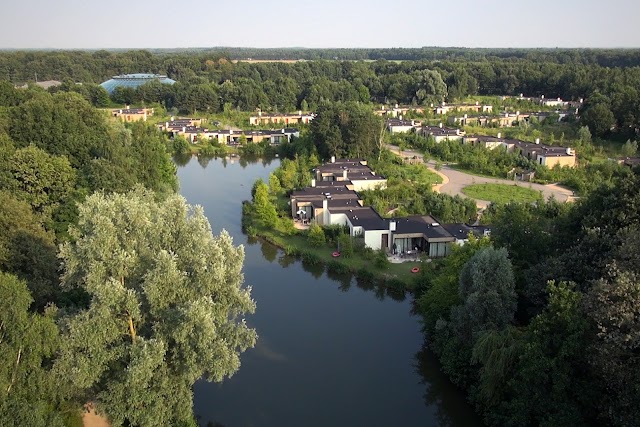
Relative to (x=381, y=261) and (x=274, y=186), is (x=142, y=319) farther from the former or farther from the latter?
(x=274, y=186)

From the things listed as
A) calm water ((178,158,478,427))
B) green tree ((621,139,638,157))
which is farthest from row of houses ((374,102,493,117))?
calm water ((178,158,478,427))

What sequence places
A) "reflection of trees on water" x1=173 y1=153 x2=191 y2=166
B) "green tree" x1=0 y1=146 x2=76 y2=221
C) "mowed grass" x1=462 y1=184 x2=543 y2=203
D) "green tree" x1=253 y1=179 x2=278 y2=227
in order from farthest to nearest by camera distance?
"reflection of trees on water" x1=173 y1=153 x2=191 y2=166, "mowed grass" x1=462 y1=184 x2=543 y2=203, "green tree" x1=253 y1=179 x2=278 y2=227, "green tree" x1=0 y1=146 x2=76 y2=221

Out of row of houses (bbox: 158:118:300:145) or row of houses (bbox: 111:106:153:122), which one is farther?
row of houses (bbox: 111:106:153:122)

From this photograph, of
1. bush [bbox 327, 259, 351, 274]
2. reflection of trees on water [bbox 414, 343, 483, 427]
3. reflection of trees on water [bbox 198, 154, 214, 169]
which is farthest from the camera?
reflection of trees on water [bbox 198, 154, 214, 169]

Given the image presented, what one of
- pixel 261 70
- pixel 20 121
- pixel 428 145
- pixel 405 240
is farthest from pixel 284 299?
pixel 261 70

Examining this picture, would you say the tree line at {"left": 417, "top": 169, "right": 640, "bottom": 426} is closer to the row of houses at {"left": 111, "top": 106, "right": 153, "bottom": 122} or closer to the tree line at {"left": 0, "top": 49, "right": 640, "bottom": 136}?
the tree line at {"left": 0, "top": 49, "right": 640, "bottom": 136}

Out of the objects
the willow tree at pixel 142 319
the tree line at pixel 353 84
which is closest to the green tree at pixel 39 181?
the willow tree at pixel 142 319

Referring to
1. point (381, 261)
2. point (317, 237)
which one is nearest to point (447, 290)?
point (381, 261)
